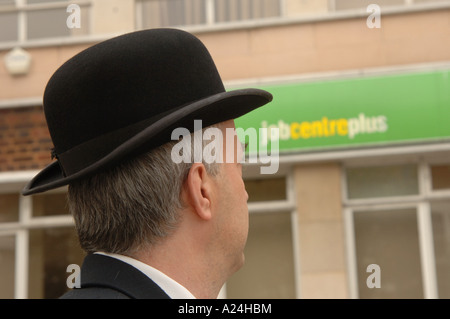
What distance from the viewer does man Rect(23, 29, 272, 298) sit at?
59.7 inches

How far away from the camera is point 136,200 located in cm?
155

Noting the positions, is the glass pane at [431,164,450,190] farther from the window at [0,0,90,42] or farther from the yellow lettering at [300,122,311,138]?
the window at [0,0,90,42]

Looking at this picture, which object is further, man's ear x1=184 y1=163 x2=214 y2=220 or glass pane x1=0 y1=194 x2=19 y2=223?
glass pane x1=0 y1=194 x2=19 y2=223

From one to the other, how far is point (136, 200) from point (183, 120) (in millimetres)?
195

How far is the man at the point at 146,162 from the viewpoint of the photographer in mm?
1516

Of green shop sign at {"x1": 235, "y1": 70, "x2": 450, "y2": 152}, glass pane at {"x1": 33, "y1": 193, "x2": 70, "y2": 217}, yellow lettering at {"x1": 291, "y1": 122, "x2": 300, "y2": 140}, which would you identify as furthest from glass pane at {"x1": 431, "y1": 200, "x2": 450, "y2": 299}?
glass pane at {"x1": 33, "y1": 193, "x2": 70, "y2": 217}

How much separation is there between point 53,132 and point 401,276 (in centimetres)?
699

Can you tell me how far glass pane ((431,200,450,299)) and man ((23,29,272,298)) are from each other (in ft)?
22.8

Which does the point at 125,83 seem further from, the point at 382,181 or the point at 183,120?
the point at 382,181

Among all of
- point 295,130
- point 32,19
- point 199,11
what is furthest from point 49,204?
point 295,130

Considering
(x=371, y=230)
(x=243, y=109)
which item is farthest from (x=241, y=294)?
(x=243, y=109)

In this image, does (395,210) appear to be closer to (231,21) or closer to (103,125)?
(231,21)

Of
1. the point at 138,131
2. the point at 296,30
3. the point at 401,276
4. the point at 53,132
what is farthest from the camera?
the point at 296,30

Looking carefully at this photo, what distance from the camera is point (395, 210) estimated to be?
8305 millimetres
